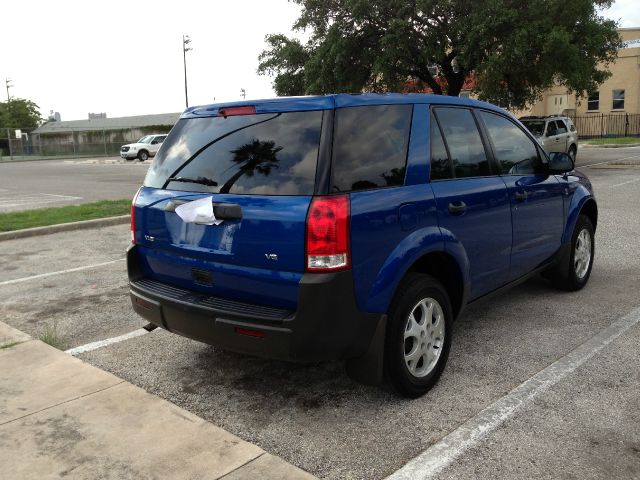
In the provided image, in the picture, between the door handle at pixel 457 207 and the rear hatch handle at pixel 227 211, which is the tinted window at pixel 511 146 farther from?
the rear hatch handle at pixel 227 211

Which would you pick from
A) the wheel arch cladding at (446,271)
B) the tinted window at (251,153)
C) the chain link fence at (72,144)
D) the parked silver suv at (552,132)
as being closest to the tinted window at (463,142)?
the wheel arch cladding at (446,271)

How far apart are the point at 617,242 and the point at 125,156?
1417 inches

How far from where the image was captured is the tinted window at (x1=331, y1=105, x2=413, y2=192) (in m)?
3.14

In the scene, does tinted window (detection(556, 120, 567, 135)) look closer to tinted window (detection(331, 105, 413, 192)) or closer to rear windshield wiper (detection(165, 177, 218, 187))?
tinted window (detection(331, 105, 413, 192))

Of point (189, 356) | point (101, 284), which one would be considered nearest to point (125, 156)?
point (101, 284)

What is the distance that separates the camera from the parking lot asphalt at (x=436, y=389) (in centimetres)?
291

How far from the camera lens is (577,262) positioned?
5613mm

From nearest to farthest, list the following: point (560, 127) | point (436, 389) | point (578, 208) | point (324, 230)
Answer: point (324, 230)
point (436, 389)
point (578, 208)
point (560, 127)

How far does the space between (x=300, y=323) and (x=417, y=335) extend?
0.85m

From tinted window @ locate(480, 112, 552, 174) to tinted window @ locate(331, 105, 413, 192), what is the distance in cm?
112

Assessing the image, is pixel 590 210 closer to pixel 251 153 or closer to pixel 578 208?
pixel 578 208

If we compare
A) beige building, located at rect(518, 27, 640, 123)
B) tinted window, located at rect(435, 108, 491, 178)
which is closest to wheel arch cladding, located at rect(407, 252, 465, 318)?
tinted window, located at rect(435, 108, 491, 178)

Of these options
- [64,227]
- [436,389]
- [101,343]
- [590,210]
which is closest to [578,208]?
[590,210]

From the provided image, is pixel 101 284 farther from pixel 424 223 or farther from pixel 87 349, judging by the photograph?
pixel 424 223
